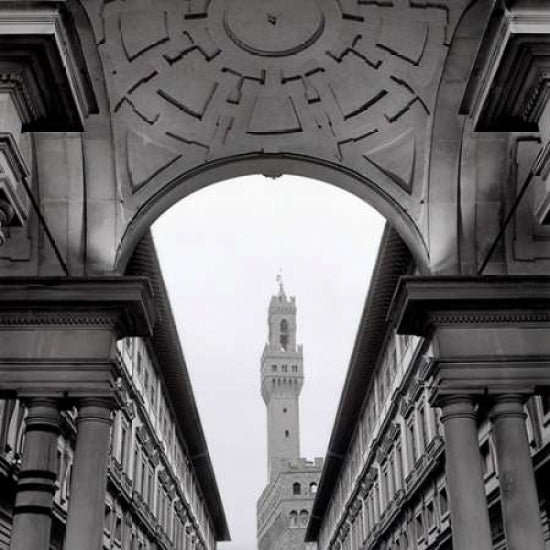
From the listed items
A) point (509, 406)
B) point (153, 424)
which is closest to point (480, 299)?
point (509, 406)

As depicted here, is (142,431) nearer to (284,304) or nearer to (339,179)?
(339,179)

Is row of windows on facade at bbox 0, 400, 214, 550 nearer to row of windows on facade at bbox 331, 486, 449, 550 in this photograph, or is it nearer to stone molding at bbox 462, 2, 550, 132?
stone molding at bbox 462, 2, 550, 132

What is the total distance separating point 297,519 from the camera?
103062mm

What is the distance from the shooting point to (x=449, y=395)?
1400 cm

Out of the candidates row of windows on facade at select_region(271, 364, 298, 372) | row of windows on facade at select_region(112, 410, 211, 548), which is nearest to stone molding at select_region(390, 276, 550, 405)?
row of windows on facade at select_region(112, 410, 211, 548)

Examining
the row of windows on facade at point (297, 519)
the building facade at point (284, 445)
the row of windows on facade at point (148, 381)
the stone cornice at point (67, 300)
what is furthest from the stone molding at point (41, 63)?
the row of windows on facade at point (297, 519)

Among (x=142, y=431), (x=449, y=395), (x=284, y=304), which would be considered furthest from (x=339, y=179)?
(x=284, y=304)

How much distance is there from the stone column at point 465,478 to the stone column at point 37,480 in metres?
6.45

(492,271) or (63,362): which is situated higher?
(492,271)

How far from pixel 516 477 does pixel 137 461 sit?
2555cm

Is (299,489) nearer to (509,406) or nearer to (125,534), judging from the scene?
(125,534)

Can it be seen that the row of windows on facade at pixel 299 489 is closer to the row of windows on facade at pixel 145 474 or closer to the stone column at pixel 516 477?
the row of windows on facade at pixel 145 474

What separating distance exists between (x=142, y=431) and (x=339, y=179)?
23837 millimetres

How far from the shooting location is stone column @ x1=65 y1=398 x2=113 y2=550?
1300 centimetres
